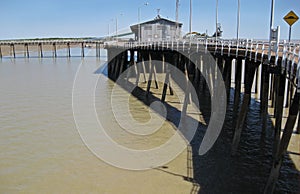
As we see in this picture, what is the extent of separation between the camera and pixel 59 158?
11773 mm

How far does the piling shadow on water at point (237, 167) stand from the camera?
926 centimetres

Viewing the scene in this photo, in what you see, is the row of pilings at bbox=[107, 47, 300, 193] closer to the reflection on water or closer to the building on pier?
the reflection on water

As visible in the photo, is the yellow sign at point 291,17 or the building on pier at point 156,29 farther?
the building on pier at point 156,29

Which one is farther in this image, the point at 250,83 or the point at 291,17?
the point at 250,83

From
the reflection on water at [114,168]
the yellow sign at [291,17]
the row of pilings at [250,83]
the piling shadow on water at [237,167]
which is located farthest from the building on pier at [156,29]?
the yellow sign at [291,17]

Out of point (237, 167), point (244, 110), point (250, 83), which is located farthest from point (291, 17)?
point (237, 167)

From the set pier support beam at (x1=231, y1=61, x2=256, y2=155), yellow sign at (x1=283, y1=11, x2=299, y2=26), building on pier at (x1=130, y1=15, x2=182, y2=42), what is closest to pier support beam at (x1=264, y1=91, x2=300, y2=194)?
pier support beam at (x1=231, y1=61, x2=256, y2=155)

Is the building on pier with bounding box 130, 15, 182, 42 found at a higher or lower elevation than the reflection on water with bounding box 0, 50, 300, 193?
higher

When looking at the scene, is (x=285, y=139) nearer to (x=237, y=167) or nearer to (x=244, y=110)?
(x=237, y=167)

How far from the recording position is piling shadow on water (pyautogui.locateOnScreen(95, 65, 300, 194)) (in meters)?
9.26

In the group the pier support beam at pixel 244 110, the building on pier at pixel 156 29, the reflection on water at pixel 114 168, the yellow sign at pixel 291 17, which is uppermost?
the building on pier at pixel 156 29

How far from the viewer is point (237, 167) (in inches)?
419

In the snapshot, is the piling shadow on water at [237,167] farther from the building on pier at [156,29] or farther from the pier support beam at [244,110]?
the building on pier at [156,29]

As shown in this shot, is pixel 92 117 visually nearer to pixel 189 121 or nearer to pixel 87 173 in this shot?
pixel 189 121
